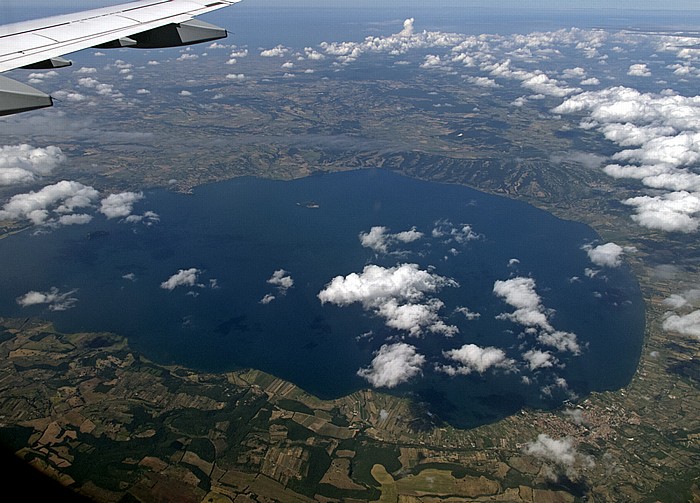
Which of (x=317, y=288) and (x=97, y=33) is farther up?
(x=97, y=33)

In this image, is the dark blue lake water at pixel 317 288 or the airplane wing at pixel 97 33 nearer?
the airplane wing at pixel 97 33

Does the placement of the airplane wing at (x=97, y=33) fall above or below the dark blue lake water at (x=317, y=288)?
above

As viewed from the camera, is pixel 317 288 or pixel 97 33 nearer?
pixel 97 33

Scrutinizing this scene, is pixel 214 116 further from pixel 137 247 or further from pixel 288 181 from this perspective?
pixel 137 247

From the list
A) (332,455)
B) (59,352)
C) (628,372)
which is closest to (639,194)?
(628,372)

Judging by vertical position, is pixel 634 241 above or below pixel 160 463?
below
